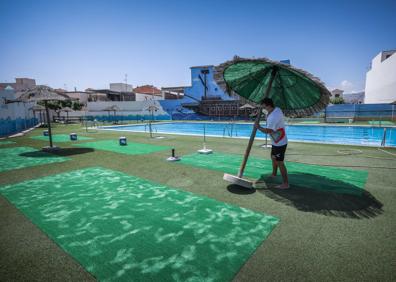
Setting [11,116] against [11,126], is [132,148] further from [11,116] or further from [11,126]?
[11,116]

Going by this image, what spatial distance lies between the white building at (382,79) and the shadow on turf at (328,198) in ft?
127

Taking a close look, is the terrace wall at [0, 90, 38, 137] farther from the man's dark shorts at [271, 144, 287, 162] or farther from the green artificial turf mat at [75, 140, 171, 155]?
the man's dark shorts at [271, 144, 287, 162]

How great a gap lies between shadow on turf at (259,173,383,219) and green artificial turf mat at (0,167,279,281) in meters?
1.03

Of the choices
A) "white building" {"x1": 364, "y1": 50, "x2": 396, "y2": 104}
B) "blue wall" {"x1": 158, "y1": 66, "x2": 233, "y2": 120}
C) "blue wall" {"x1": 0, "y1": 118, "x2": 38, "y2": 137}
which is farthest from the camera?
"blue wall" {"x1": 158, "y1": 66, "x2": 233, "y2": 120}

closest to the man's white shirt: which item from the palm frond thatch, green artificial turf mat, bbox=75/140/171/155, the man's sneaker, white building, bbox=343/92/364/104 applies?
the palm frond thatch

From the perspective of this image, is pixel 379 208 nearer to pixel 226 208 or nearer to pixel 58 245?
pixel 226 208

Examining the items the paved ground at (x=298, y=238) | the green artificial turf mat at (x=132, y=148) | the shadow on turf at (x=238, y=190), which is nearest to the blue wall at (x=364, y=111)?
the green artificial turf mat at (x=132, y=148)

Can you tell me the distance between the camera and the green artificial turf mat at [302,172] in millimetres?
5148

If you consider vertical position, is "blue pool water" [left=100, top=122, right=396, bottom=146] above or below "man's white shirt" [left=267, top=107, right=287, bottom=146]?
below

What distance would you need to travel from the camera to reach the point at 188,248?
9.37ft

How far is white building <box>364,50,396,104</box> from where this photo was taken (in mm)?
33438

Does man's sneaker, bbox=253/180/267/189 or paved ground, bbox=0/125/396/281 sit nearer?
paved ground, bbox=0/125/396/281

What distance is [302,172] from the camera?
632cm

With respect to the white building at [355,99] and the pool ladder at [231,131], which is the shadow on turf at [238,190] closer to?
the pool ladder at [231,131]
